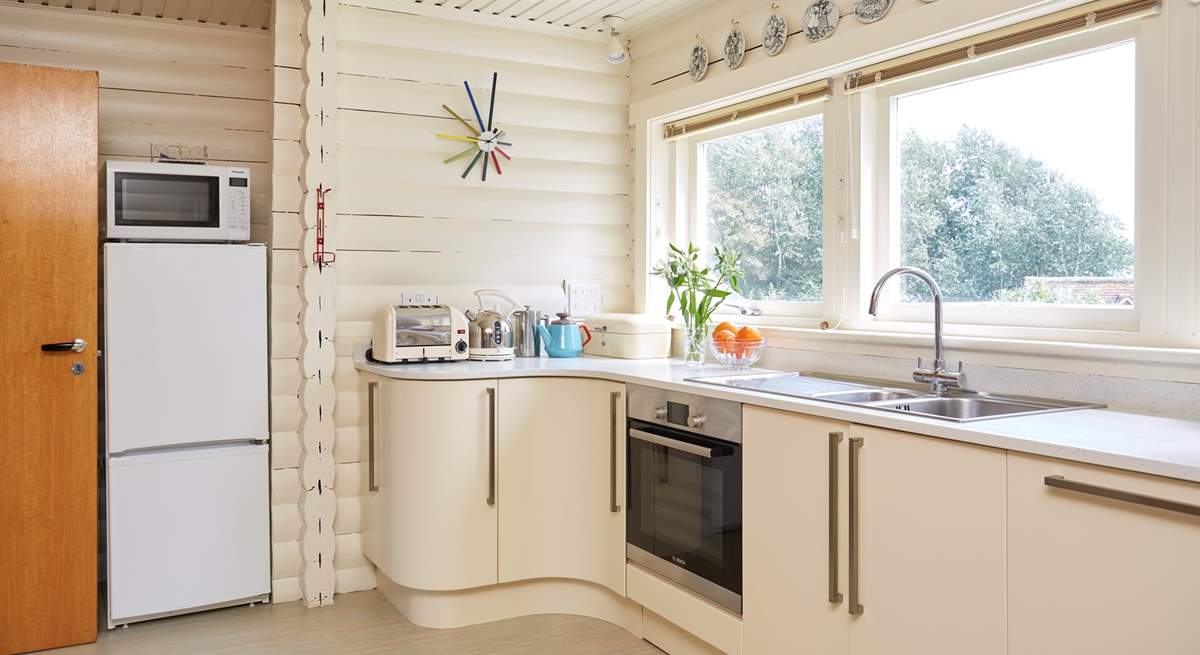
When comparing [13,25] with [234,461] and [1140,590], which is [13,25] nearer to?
Result: [234,461]

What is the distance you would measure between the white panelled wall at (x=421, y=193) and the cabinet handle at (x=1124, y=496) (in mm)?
2561

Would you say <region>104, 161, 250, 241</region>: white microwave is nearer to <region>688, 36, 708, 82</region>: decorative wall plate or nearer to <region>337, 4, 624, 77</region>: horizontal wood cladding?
<region>337, 4, 624, 77</region>: horizontal wood cladding

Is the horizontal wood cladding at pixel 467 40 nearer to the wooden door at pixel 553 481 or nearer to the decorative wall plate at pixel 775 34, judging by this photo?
the decorative wall plate at pixel 775 34

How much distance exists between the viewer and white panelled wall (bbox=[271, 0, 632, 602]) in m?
3.45

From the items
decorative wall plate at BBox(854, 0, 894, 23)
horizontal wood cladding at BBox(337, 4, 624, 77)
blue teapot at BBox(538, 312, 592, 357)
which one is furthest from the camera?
blue teapot at BBox(538, 312, 592, 357)

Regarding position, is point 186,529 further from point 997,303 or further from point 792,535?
point 997,303

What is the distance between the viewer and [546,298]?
395cm

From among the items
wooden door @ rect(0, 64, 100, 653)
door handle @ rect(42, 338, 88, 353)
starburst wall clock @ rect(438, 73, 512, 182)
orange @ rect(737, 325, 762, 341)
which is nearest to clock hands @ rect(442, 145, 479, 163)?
starburst wall clock @ rect(438, 73, 512, 182)

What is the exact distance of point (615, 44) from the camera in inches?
151

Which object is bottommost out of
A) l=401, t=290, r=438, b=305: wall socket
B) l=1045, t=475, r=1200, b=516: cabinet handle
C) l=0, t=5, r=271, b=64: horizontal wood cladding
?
l=1045, t=475, r=1200, b=516: cabinet handle

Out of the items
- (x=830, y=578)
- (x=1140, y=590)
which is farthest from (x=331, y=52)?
(x=1140, y=590)

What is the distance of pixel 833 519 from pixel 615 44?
240 cm

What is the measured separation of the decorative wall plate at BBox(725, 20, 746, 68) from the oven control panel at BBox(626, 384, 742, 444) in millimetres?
1309

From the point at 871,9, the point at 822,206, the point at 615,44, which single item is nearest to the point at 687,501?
the point at 822,206
